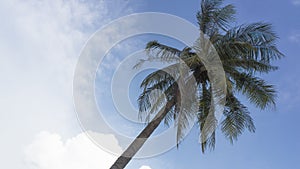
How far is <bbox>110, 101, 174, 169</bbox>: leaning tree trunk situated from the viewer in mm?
12078

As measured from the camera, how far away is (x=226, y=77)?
1346 centimetres

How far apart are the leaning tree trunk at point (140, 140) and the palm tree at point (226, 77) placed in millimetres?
35

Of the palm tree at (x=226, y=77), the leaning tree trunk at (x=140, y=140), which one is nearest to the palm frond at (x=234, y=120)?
the palm tree at (x=226, y=77)

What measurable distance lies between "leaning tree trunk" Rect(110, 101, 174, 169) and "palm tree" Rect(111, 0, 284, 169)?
0.12ft

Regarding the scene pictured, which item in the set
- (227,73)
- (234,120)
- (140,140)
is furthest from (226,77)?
(140,140)

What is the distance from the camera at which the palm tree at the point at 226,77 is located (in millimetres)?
13336

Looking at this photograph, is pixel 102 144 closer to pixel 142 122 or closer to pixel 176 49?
pixel 142 122

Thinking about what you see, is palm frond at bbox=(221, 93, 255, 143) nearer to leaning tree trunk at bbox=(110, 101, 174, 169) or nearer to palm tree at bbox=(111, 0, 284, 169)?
palm tree at bbox=(111, 0, 284, 169)

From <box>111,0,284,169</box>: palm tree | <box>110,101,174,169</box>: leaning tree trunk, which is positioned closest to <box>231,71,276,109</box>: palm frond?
<box>111,0,284,169</box>: palm tree

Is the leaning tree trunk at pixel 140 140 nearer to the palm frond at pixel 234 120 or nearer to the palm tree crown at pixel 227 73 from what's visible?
the palm tree crown at pixel 227 73

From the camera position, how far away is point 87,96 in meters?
13.7

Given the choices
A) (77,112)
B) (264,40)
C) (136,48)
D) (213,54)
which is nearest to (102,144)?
(77,112)

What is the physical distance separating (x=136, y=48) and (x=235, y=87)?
4.02 meters

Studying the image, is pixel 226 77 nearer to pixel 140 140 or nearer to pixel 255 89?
pixel 255 89
